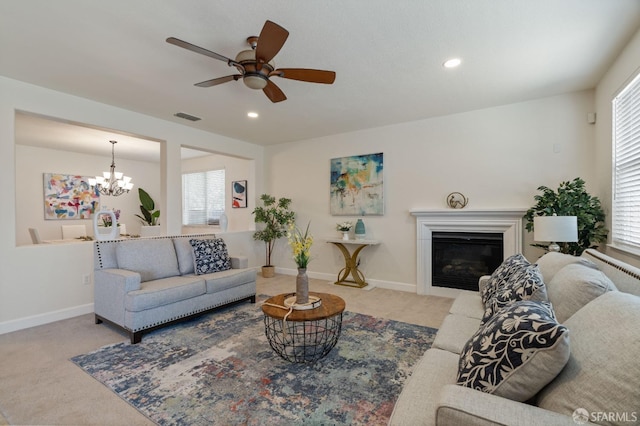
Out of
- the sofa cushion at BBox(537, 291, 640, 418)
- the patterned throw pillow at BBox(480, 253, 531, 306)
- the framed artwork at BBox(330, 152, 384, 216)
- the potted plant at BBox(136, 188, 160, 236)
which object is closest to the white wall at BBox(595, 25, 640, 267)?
the patterned throw pillow at BBox(480, 253, 531, 306)

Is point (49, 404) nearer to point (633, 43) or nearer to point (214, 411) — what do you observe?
point (214, 411)

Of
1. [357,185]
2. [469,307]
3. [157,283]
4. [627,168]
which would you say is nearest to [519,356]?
[469,307]

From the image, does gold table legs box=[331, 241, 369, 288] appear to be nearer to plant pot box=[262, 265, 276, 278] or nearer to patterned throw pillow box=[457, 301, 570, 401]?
plant pot box=[262, 265, 276, 278]

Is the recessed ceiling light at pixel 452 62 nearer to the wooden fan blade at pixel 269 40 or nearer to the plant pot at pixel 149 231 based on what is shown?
→ the wooden fan blade at pixel 269 40

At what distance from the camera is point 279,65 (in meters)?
2.71

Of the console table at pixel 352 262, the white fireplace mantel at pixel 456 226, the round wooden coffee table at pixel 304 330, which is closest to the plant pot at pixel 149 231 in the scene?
the console table at pixel 352 262

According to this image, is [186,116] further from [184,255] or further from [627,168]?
[627,168]

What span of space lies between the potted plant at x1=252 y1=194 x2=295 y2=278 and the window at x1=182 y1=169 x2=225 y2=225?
1.71 m

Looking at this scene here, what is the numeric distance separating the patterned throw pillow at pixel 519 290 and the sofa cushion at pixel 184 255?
10.7ft

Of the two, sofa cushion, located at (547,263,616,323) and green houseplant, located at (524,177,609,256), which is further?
green houseplant, located at (524,177,609,256)

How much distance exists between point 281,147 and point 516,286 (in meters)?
4.85

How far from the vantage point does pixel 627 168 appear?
257cm

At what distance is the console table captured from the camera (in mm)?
4617

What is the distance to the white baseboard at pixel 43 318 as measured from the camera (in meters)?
3.01
